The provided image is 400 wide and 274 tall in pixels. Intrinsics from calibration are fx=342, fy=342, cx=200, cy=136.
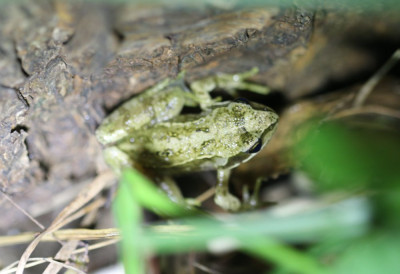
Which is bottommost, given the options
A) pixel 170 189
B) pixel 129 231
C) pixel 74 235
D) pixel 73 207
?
pixel 129 231

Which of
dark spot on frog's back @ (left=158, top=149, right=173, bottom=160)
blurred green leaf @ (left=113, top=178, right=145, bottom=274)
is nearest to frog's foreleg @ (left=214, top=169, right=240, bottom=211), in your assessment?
dark spot on frog's back @ (left=158, top=149, right=173, bottom=160)

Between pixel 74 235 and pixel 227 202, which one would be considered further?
pixel 227 202

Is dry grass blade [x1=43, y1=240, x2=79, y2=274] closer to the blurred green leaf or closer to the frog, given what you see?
the frog

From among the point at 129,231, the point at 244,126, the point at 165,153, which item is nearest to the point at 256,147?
the point at 244,126

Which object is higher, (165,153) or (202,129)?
(202,129)

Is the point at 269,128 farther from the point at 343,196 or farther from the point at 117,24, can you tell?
the point at 117,24

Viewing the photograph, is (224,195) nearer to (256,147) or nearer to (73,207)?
(256,147)


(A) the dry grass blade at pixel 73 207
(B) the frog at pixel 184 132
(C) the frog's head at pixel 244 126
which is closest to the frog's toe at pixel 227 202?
(B) the frog at pixel 184 132
